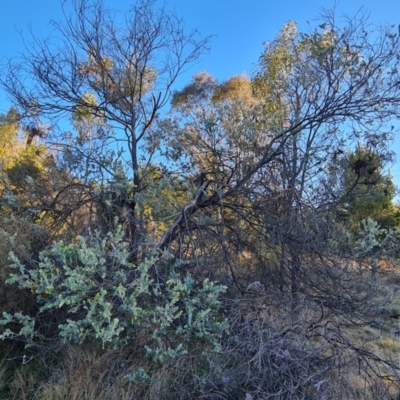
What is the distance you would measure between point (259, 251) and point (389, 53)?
2982mm

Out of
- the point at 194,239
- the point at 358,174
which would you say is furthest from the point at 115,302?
the point at 358,174

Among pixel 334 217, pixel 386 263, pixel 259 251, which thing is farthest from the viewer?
pixel 334 217

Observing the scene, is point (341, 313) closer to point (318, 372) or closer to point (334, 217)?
point (318, 372)

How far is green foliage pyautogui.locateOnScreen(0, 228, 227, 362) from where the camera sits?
107 inches

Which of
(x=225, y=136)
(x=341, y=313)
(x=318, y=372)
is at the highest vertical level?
(x=225, y=136)

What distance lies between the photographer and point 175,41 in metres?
5.22

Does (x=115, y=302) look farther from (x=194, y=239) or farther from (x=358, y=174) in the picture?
(x=358, y=174)

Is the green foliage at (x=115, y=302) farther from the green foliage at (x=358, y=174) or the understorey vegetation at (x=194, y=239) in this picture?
the green foliage at (x=358, y=174)

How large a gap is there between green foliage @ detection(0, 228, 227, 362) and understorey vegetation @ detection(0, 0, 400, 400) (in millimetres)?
18

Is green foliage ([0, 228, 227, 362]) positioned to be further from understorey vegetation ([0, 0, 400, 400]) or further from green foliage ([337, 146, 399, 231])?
green foliage ([337, 146, 399, 231])

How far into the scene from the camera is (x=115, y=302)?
9.66 ft

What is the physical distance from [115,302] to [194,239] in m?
1.31

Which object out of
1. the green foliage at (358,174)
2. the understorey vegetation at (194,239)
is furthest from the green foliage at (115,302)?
the green foliage at (358,174)

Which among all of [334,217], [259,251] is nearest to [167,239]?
[259,251]
